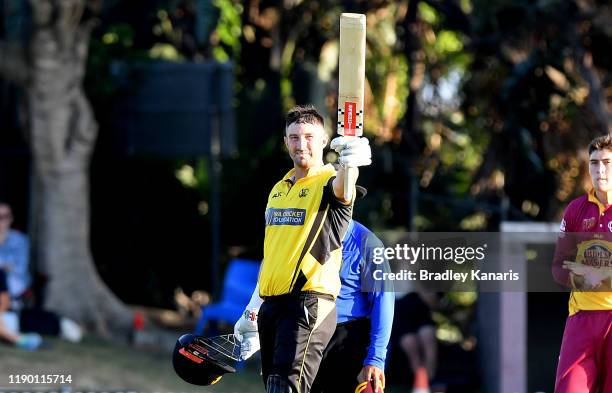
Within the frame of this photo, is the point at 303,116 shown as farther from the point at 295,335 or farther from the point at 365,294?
the point at 365,294

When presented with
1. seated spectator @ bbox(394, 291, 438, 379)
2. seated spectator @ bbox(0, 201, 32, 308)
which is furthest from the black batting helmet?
seated spectator @ bbox(0, 201, 32, 308)

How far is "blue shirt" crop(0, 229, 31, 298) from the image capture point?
45.4 feet

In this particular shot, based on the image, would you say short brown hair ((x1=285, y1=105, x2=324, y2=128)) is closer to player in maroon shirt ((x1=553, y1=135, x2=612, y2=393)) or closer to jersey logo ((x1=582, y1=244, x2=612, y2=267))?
player in maroon shirt ((x1=553, y1=135, x2=612, y2=393))

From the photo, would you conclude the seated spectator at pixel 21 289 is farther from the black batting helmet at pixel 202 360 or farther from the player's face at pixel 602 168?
the player's face at pixel 602 168

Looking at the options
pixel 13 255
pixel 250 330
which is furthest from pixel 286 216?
pixel 13 255

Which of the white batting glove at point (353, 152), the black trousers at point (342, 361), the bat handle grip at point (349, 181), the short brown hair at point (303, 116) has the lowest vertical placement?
the black trousers at point (342, 361)

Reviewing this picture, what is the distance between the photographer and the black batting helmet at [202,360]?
24.7ft

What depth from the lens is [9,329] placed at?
13008mm

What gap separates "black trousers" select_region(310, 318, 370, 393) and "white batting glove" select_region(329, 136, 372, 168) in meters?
1.49

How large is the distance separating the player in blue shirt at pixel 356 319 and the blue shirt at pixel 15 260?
666 centimetres

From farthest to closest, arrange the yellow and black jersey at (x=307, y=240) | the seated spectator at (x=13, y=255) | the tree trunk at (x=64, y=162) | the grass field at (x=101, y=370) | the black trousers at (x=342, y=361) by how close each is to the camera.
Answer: the tree trunk at (x=64, y=162) → the seated spectator at (x=13, y=255) → the grass field at (x=101, y=370) → the black trousers at (x=342, y=361) → the yellow and black jersey at (x=307, y=240)

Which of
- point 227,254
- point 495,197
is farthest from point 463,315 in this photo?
point 227,254

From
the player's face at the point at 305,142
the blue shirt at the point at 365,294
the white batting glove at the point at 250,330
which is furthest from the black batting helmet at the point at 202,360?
the player's face at the point at 305,142

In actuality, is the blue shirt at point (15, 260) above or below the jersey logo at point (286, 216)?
below
